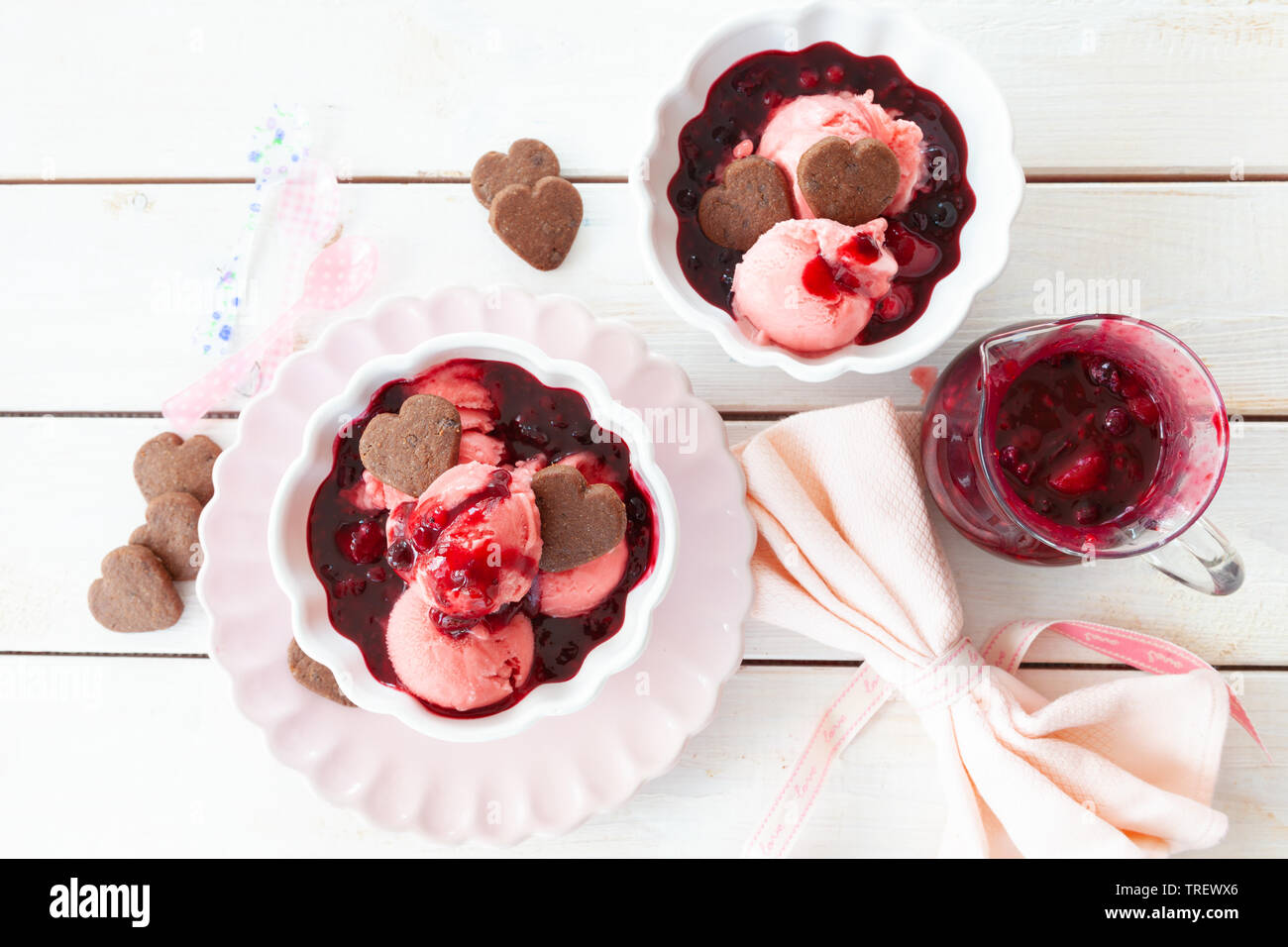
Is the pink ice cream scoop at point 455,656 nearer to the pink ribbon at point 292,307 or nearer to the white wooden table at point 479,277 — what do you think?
the white wooden table at point 479,277

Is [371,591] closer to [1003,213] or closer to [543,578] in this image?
[543,578]

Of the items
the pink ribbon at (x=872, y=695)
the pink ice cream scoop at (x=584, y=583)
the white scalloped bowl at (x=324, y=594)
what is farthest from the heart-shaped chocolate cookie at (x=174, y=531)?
the pink ribbon at (x=872, y=695)

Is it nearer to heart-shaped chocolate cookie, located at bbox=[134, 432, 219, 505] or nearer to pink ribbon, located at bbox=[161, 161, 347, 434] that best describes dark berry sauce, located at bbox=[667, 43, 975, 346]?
pink ribbon, located at bbox=[161, 161, 347, 434]

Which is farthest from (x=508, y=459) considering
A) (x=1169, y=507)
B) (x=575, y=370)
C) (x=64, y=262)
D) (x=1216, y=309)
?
(x=1216, y=309)

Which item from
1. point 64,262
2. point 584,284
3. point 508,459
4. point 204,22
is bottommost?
point 508,459

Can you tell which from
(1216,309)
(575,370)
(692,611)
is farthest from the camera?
(1216,309)

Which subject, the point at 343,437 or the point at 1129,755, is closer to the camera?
the point at 343,437

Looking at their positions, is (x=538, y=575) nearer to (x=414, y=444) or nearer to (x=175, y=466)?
(x=414, y=444)
